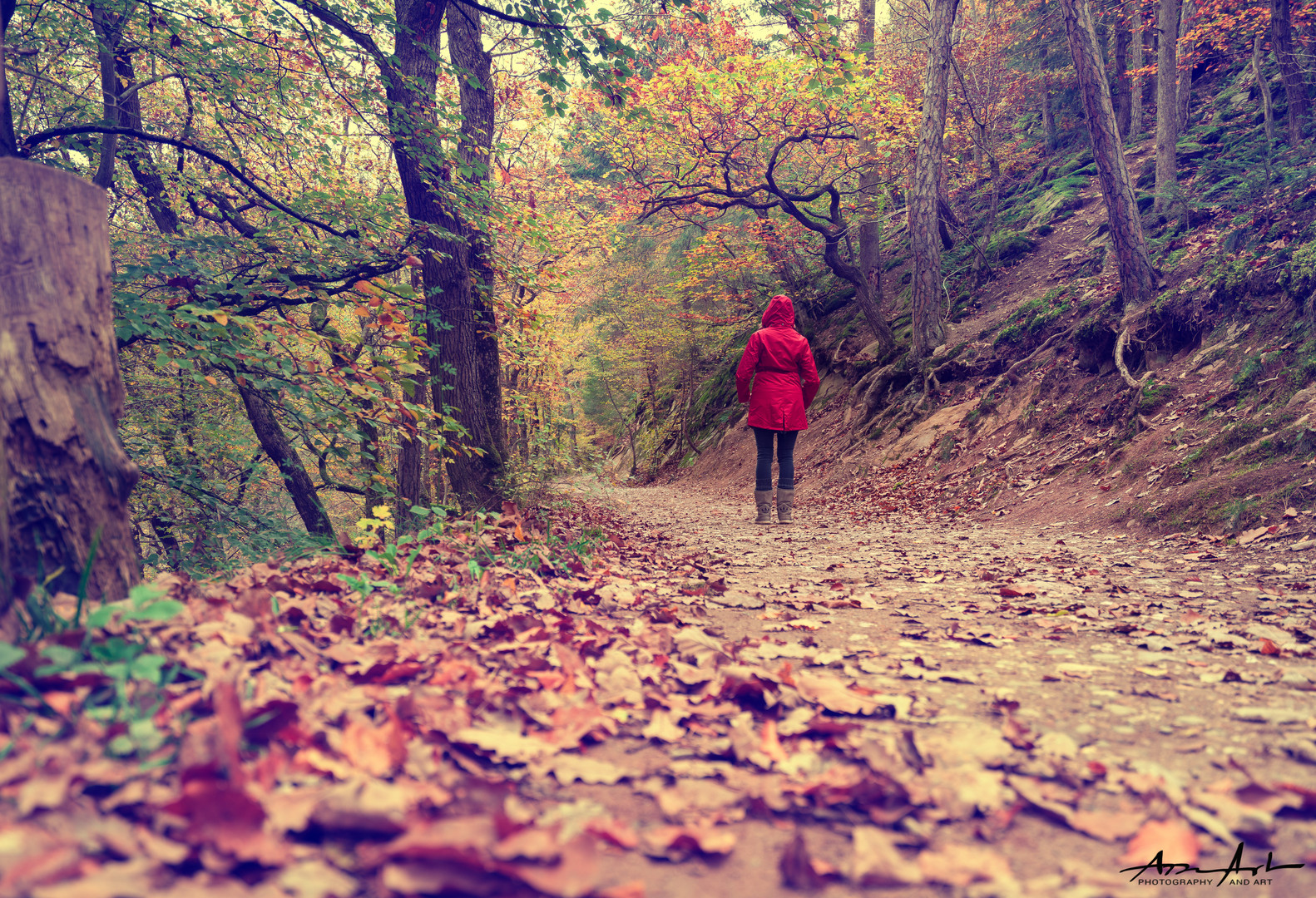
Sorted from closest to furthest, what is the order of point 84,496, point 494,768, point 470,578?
point 494,768 → point 84,496 → point 470,578

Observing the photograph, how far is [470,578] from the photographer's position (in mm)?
3750

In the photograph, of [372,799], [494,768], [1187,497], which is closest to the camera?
[372,799]

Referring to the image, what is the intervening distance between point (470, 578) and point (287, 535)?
453 cm

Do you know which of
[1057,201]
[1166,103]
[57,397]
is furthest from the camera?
[1057,201]

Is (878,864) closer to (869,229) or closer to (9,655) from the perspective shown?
(9,655)

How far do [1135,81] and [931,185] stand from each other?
9.84 meters

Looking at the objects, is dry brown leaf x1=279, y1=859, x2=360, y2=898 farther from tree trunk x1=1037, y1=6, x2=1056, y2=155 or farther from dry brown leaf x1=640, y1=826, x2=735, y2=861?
tree trunk x1=1037, y1=6, x2=1056, y2=155

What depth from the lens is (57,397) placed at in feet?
7.20

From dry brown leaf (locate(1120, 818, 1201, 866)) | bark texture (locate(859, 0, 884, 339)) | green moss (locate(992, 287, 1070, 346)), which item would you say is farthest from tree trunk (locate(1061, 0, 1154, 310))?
dry brown leaf (locate(1120, 818, 1201, 866))

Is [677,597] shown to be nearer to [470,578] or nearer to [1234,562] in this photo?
[470,578]

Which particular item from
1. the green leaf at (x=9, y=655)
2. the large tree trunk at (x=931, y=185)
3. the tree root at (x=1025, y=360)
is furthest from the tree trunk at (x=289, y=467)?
the large tree trunk at (x=931, y=185)

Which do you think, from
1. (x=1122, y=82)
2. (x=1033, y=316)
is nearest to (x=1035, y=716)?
(x=1033, y=316)

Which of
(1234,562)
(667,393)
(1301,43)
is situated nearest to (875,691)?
(1234,562)

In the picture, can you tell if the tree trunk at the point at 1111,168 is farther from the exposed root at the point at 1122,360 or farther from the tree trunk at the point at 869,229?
the tree trunk at the point at 869,229
